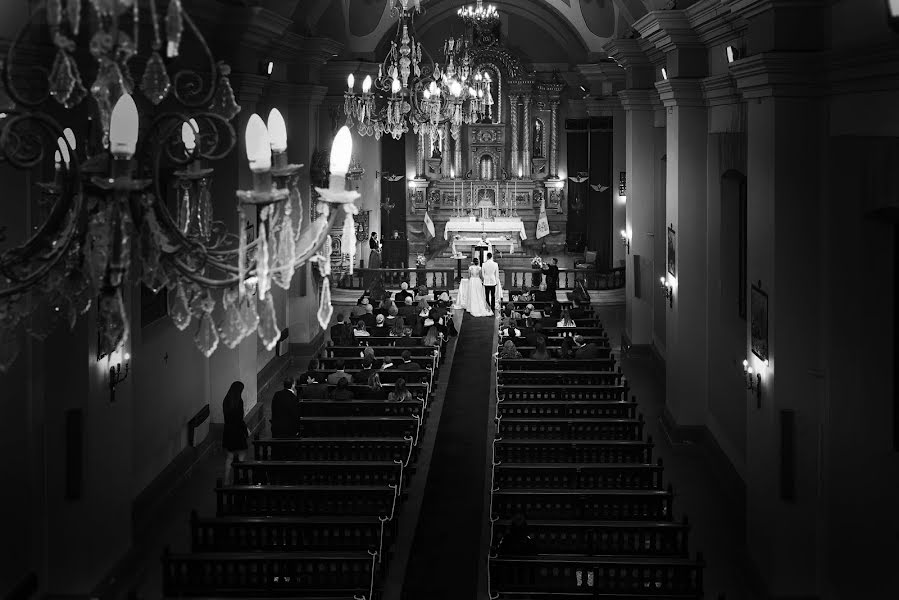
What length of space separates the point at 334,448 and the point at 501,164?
2297 cm

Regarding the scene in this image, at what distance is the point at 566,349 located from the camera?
60.8 feet

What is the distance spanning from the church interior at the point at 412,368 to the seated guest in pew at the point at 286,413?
0.04m

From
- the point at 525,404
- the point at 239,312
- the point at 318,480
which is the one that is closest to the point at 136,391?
the point at 318,480

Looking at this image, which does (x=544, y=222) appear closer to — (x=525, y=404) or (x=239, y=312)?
(x=525, y=404)

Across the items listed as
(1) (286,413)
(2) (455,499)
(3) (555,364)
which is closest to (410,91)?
(3) (555,364)

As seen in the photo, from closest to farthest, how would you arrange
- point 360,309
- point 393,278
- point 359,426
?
1. point 359,426
2. point 360,309
3. point 393,278

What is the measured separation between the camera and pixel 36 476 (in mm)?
10609

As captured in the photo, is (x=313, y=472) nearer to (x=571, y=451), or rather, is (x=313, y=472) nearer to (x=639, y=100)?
(x=571, y=451)

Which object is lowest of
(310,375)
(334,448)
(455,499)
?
(455,499)

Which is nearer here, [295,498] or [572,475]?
[295,498]

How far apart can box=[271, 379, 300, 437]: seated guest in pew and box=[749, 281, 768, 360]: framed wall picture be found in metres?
5.68

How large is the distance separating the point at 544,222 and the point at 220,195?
1934 cm

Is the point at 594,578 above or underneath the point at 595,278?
underneath

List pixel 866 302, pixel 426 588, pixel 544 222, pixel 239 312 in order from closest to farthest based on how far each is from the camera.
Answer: pixel 239 312 → pixel 866 302 → pixel 426 588 → pixel 544 222
